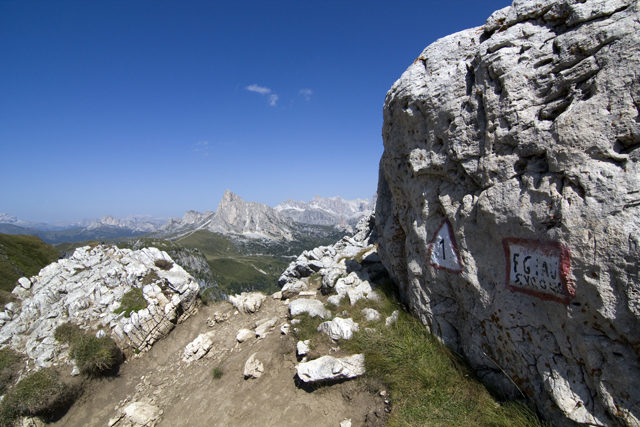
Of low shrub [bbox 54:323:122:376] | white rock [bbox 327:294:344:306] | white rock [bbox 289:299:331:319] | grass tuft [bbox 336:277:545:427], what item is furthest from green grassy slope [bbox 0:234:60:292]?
grass tuft [bbox 336:277:545:427]

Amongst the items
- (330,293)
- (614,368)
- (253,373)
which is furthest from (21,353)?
(614,368)

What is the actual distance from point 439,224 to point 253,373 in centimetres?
828

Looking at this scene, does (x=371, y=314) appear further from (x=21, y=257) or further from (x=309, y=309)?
(x=21, y=257)

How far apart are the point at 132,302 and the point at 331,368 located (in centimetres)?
1281

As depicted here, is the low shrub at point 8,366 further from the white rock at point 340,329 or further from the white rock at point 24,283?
the white rock at point 340,329

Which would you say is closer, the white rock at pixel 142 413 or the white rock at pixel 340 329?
the white rock at pixel 340 329

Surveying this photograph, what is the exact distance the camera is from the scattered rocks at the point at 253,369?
9675mm

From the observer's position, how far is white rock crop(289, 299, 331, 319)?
11.6 m

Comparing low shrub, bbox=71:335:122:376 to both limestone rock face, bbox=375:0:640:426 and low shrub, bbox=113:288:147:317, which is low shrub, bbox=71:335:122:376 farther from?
limestone rock face, bbox=375:0:640:426

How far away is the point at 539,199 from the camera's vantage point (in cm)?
553

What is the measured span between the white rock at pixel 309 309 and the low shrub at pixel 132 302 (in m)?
9.00

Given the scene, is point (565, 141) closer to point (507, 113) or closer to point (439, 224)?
point (507, 113)

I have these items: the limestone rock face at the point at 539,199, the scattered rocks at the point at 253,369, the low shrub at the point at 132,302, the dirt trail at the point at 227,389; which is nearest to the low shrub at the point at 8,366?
the dirt trail at the point at 227,389

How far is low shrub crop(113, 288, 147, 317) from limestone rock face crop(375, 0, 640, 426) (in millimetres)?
14780
